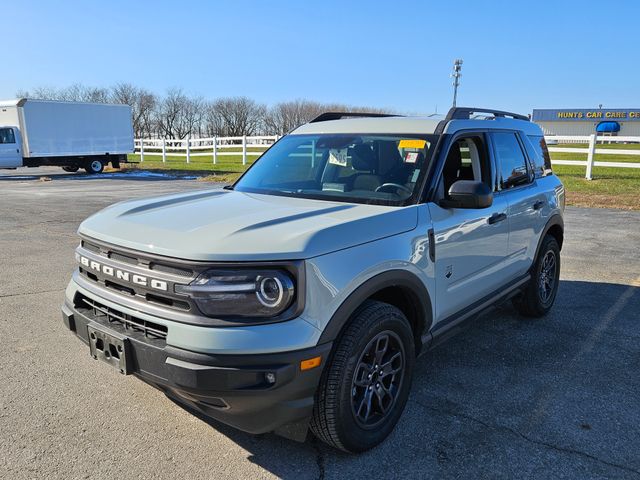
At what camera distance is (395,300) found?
3254mm

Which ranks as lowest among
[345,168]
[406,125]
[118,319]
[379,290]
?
[118,319]

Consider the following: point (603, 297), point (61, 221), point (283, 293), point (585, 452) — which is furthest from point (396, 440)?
point (61, 221)

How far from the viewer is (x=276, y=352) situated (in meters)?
2.37

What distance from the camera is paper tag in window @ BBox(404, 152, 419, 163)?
3595mm

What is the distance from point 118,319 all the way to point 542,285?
403cm

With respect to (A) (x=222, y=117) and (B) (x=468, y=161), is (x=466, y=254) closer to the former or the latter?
(B) (x=468, y=161)

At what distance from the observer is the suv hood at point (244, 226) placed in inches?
96.9

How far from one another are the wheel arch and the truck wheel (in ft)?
86.6

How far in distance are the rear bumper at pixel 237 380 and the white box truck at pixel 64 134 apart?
25.1 metres

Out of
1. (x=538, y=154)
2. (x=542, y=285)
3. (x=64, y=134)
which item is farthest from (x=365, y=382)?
(x=64, y=134)

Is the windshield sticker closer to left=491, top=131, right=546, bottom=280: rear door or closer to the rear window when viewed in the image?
left=491, top=131, right=546, bottom=280: rear door

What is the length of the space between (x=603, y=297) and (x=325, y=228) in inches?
179

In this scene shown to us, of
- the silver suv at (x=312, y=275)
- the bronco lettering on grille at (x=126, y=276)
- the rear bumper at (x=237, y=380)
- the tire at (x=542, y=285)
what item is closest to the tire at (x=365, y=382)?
the silver suv at (x=312, y=275)

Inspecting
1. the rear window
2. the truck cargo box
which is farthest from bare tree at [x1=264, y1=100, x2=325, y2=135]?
the rear window
